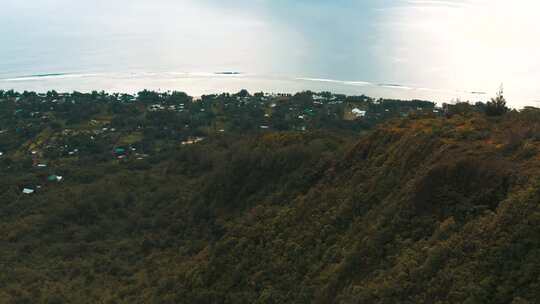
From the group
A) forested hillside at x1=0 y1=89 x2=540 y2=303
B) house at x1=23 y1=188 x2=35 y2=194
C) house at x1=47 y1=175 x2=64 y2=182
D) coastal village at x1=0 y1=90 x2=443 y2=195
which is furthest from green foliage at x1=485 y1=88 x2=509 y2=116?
house at x1=47 y1=175 x2=64 y2=182

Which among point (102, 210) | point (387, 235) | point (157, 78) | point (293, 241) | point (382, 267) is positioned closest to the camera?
point (382, 267)

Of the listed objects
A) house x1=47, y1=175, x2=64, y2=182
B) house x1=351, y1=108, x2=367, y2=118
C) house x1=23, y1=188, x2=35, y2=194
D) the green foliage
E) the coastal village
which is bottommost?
house x1=23, y1=188, x2=35, y2=194

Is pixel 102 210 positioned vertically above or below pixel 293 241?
below

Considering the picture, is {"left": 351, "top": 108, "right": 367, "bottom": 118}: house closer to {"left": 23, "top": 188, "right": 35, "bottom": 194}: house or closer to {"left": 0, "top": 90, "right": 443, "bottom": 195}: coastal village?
{"left": 0, "top": 90, "right": 443, "bottom": 195}: coastal village

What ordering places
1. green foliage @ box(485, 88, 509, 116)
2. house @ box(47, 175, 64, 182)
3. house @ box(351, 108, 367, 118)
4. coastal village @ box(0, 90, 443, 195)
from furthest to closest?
house @ box(351, 108, 367, 118) < coastal village @ box(0, 90, 443, 195) < house @ box(47, 175, 64, 182) < green foliage @ box(485, 88, 509, 116)

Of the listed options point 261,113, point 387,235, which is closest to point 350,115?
point 261,113

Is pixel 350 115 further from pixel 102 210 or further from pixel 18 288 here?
pixel 18 288

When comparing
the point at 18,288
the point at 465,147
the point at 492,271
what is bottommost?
the point at 18,288
